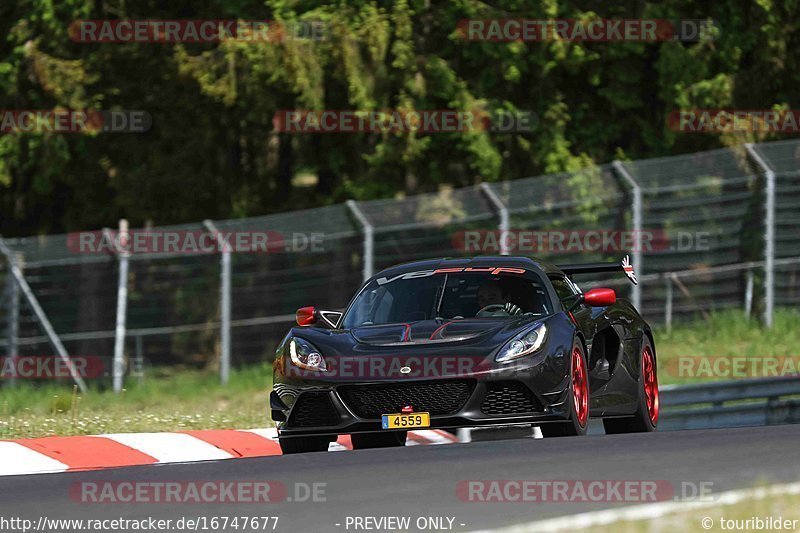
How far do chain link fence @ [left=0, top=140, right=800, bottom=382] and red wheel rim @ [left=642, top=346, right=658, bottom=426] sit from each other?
8767 mm

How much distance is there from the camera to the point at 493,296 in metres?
12.4

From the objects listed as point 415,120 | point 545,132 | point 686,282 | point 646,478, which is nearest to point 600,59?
point 545,132

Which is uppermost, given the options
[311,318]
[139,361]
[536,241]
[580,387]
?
[311,318]

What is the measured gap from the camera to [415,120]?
2753 centimetres

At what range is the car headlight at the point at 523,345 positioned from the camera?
11227 mm

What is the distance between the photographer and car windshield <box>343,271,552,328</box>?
40.3ft

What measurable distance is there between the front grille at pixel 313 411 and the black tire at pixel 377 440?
1254mm

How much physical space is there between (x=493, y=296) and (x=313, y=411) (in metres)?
1.67

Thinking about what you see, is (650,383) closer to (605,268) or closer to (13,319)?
(605,268)

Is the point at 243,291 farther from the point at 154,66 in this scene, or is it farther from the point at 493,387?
the point at 493,387

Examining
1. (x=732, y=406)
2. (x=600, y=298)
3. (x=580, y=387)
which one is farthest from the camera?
(x=732, y=406)

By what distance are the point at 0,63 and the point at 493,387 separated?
20.5m

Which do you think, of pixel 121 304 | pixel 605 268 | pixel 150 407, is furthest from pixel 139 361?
pixel 605 268

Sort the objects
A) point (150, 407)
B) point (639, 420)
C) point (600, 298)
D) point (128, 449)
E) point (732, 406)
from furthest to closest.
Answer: point (150, 407), point (732, 406), point (639, 420), point (128, 449), point (600, 298)
